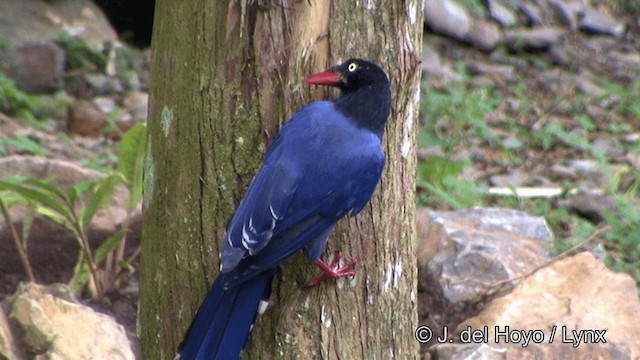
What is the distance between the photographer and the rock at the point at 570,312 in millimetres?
3578

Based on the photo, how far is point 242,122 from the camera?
276 cm

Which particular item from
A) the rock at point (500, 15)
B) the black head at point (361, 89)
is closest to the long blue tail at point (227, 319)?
the black head at point (361, 89)

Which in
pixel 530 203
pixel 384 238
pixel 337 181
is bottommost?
pixel 530 203

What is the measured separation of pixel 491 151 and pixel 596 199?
1063mm

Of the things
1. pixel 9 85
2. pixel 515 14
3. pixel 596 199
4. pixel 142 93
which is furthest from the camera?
pixel 515 14

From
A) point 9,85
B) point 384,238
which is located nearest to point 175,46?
point 384,238

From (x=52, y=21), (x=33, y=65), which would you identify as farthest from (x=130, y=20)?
(x=33, y=65)

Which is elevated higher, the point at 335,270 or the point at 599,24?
the point at 599,24

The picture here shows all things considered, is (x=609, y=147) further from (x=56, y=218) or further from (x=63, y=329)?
(x=63, y=329)

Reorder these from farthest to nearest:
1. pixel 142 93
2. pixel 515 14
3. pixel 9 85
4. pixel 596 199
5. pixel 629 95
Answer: pixel 515 14 → pixel 629 95 → pixel 142 93 → pixel 9 85 → pixel 596 199

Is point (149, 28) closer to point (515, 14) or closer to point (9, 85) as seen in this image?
point (9, 85)

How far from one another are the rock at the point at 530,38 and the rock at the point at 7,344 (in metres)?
5.83

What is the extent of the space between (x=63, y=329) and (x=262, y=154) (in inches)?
40.3

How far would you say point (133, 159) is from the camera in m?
3.88
